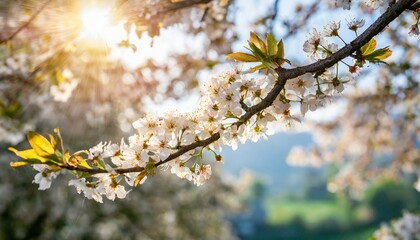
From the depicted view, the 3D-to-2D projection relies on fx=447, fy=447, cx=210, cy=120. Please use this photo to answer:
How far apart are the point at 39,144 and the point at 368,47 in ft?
3.00

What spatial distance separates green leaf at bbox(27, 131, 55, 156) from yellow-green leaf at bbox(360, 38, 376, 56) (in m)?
0.87

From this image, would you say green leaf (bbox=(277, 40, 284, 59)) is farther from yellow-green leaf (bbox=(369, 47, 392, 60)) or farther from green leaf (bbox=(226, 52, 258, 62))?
yellow-green leaf (bbox=(369, 47, 392, 60))

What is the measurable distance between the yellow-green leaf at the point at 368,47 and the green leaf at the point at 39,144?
873 millimetres

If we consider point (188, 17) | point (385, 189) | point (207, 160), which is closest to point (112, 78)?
point (188, 17)

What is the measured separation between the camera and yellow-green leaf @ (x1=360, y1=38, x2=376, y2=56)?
3.87 feet

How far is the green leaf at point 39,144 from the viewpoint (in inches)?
46.8

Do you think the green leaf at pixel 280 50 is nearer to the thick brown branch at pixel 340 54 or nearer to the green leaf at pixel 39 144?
the thick brown branch at pixel 340 54

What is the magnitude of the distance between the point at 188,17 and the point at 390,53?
1.47 m

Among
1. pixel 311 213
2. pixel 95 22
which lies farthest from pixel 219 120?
pixel 311 213

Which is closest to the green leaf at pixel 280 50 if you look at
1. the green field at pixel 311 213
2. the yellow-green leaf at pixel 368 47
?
the yellow-green leaf at pixel 368 47

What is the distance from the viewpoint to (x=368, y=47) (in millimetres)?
1186

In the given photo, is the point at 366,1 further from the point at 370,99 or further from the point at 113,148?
the point at 370,99

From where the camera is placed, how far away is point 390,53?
121 centimetres

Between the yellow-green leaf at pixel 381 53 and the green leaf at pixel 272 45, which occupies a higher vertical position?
the yellow-green leaf at pixel 381 53
